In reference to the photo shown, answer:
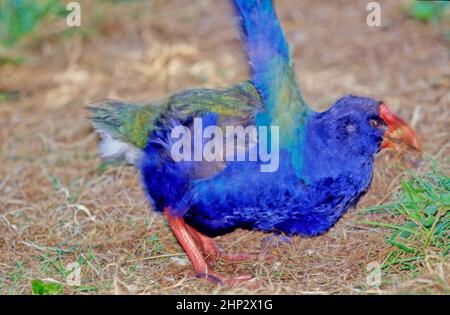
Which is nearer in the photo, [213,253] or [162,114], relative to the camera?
[162,114]

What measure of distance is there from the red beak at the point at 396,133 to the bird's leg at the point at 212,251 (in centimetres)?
101

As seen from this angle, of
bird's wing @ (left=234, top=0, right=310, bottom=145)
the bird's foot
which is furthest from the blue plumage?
the bird's foot

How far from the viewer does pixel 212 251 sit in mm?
4520

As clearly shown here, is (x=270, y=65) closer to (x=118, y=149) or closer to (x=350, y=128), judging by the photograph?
(x=350, y=128)

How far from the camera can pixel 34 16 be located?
24.4 feet

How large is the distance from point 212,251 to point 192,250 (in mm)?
272

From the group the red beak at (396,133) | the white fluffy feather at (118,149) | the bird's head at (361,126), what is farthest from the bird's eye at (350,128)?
the white fluffy feather at (118,149)

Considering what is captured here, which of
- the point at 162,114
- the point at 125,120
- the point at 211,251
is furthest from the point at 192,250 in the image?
the point at 125,120

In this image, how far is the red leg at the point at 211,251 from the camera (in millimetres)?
4477

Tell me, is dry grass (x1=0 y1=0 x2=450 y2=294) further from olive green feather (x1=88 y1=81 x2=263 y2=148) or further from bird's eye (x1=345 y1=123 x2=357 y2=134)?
bird's eye (x1=345 y1=123 x2=357 y2=134)

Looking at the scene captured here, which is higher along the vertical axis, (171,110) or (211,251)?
(171,110)

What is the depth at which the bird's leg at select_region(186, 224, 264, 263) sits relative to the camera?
4477 mm

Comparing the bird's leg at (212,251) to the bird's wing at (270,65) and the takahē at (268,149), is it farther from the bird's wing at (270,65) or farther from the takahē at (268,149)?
the bird's wing at (270,65)
